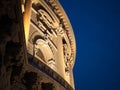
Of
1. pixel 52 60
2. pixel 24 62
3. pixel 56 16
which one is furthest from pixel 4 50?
pixel 56 16

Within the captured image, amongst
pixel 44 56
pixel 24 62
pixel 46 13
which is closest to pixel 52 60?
pixel 44 56

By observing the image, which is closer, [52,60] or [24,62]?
[24,62]

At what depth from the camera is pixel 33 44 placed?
1379 cm

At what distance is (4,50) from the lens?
6062mm

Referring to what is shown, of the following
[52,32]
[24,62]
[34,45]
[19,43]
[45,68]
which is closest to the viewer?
[19,43]

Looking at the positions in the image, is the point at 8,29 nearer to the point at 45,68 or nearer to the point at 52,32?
the point at 45,68

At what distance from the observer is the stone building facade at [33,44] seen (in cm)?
595

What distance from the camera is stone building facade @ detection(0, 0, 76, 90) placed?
5.95 meters

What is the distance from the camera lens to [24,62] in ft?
22.2

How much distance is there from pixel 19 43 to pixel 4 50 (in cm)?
47

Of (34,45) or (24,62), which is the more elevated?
(34,45)

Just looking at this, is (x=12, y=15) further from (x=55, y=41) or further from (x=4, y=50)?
(x=55, y=41)

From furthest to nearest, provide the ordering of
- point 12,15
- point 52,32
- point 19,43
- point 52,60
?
1. point 52,32
2. point 52,60
3. point 19,43
4. point 12,15

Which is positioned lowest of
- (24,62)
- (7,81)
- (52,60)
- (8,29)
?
(7,81)
